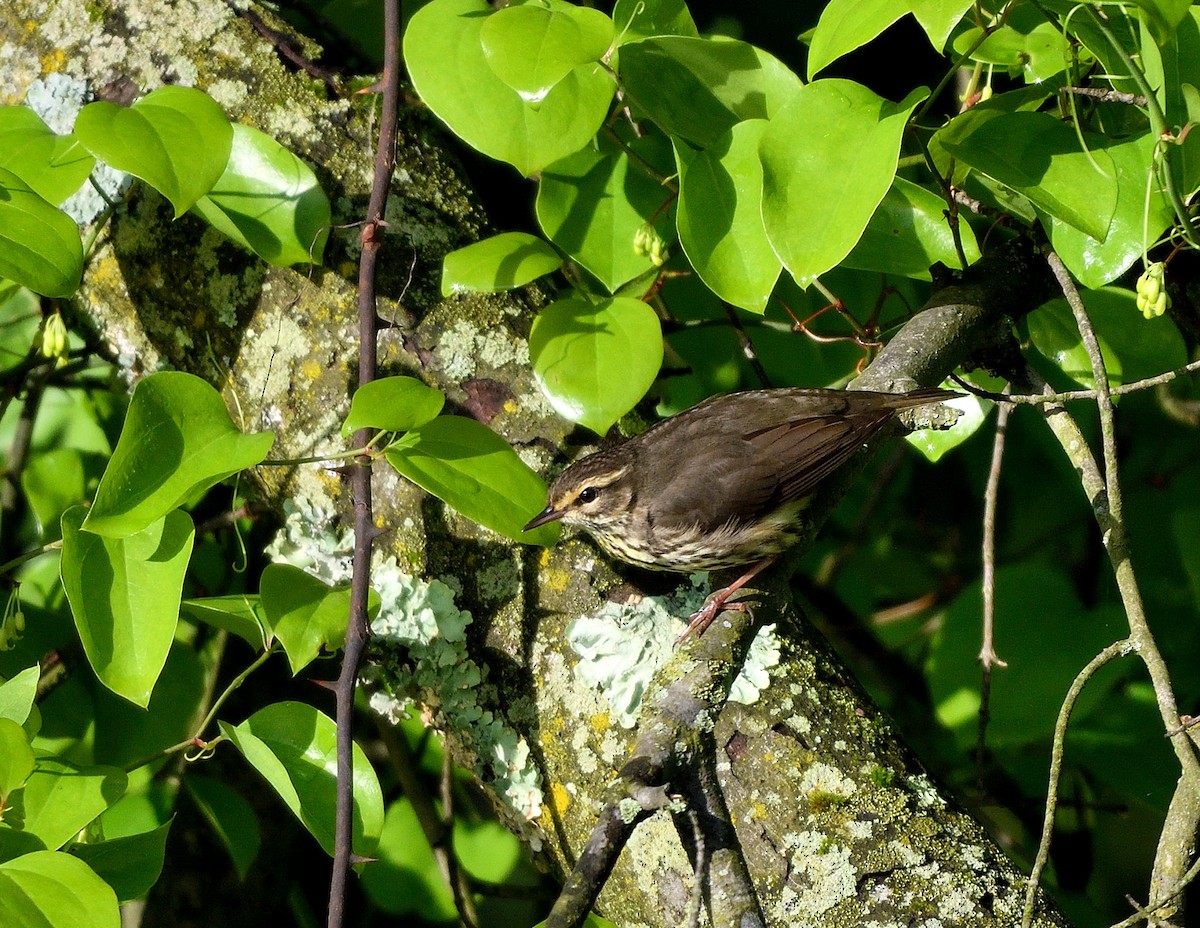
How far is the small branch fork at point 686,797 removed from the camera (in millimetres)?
1641

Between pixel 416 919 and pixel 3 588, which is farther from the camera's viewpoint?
pixel 416 919

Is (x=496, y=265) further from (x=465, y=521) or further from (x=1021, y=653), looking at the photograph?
(x=1021, y=653)

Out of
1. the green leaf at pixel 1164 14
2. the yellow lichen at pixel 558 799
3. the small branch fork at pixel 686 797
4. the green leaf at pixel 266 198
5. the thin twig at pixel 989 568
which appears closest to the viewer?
the small branch fork at pixel 686 797

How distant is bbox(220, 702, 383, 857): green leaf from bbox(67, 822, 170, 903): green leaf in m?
0.22

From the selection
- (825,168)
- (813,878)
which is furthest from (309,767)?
(825,168)

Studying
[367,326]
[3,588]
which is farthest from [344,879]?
[3,588]

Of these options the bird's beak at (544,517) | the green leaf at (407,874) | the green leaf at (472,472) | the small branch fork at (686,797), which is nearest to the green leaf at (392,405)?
the green leaf at (472,472)

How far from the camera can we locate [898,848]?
209 centimetres

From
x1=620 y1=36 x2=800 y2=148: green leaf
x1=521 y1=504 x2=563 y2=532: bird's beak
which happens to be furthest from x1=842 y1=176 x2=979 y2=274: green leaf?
x1=521 y1=504 x2=563 y2=532: bird's beak

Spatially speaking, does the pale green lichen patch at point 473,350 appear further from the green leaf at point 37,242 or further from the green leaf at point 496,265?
the green leaf at point 37,242

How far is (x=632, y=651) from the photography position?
2.30 meters

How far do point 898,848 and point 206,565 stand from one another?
7.43 ft

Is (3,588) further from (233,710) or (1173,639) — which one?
(1173,639)

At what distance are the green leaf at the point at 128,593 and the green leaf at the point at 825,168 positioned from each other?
3.73 feet
